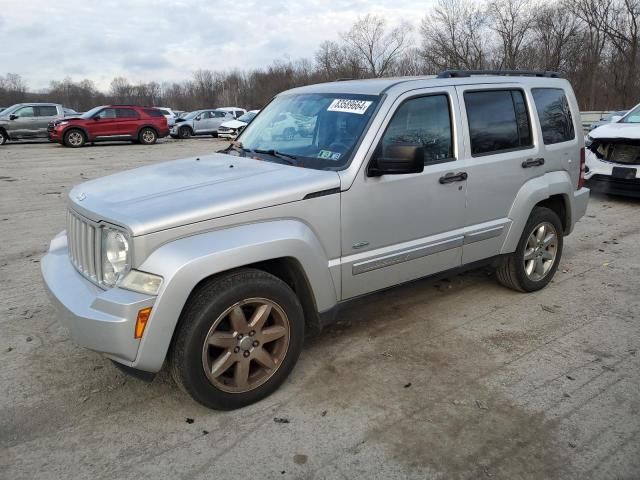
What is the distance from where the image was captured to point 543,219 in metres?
4.75

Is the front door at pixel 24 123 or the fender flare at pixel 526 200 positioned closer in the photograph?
the fender flare at pixel 526 200

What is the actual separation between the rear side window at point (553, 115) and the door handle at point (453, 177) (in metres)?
1.18

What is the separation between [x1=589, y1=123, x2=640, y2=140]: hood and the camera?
8481 millimetres

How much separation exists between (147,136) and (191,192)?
2164cm

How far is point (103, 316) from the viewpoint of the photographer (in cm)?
268

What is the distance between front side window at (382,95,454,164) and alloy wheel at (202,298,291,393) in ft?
4.62

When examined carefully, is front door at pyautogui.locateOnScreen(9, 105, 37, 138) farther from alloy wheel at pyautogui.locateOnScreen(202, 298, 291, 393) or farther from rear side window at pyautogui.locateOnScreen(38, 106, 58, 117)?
alloy wheel at pyautogui.locateOnScreen(202, 298, 291, 393)

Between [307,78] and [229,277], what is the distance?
66.2 meters

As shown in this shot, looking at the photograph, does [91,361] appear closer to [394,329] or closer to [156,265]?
[156,265]

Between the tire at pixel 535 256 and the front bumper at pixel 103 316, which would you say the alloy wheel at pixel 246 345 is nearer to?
the front bumper at pixel 103 316

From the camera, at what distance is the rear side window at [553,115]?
4.66 metres

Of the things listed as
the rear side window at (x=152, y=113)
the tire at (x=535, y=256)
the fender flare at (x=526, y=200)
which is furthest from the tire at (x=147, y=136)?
the fender flare at (x=526, y=200)

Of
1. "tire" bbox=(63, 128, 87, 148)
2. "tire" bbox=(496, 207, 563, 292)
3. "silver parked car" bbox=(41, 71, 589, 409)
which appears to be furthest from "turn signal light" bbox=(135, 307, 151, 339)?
"tire" bbox=(63, 128, 87, 148)

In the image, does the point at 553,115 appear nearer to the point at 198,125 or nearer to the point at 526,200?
the point at 526,200
